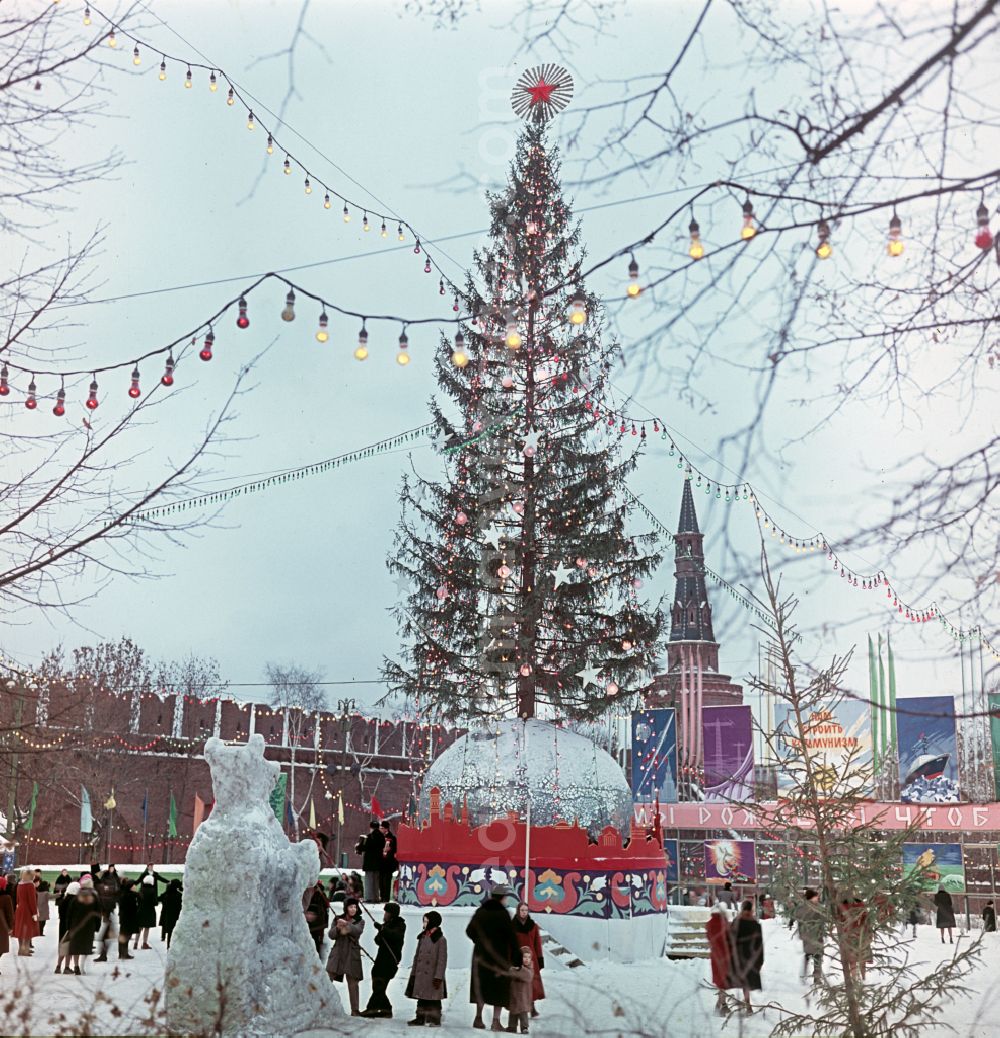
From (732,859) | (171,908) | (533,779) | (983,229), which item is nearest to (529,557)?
(533,779)

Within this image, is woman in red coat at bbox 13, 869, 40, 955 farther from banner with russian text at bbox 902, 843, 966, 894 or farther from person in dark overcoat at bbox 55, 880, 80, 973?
banner with russian text at bbox 902, 843, 966, 894

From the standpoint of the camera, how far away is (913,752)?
27922 millimetres

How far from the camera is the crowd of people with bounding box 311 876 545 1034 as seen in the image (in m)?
11.3

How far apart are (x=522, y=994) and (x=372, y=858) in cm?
595

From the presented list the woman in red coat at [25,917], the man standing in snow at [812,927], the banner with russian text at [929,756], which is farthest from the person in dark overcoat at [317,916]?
the banner with russian text at [929,756]

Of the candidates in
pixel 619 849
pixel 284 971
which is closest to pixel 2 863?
pixel 619 849

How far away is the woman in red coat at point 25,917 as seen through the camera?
53.4ft

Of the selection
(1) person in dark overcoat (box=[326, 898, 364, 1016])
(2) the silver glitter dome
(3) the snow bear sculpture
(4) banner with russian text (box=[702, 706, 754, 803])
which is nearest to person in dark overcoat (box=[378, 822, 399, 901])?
(2) the silver glitter dome

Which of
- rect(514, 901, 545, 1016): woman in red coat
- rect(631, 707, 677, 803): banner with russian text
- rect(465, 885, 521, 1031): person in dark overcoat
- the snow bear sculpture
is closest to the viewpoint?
the snow bear sculpture

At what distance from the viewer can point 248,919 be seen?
9984 mm

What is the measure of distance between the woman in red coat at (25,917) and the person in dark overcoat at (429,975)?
729 centimetres

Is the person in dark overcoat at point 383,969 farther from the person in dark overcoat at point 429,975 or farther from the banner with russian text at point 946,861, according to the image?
the banner with russian text at point 946,861

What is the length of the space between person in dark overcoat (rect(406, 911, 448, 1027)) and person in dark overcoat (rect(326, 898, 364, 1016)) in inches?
33.4

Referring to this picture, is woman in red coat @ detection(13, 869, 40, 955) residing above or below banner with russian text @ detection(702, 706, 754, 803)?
below
